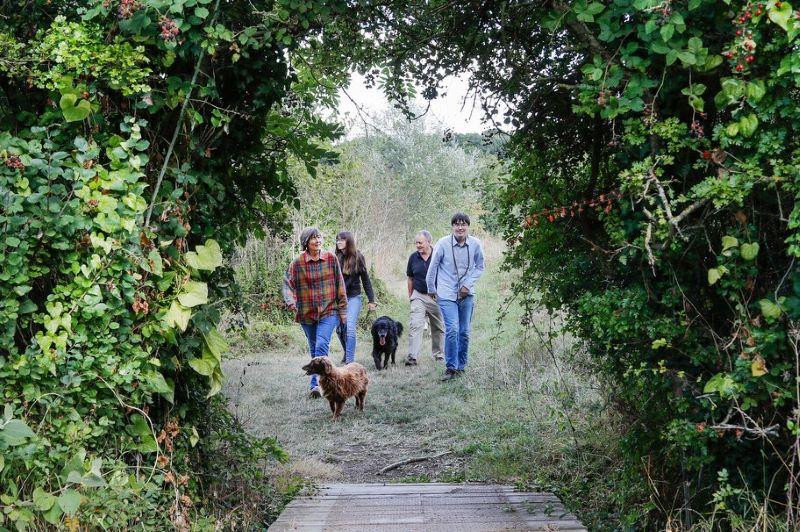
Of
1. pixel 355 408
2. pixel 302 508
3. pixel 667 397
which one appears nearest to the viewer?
pixel 667 397

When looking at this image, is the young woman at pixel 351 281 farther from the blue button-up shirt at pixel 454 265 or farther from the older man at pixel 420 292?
the blue button-up shirt at pixel 454 265

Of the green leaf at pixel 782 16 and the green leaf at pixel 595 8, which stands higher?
the green leaf at pixel 595 8

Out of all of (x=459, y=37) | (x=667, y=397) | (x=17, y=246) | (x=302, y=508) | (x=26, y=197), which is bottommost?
(x=302, y=508)

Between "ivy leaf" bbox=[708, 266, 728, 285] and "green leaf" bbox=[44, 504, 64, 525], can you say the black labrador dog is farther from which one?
"green leaf" bbox=[44, 504, 64, 525]

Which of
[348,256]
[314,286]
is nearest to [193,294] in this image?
[314,286]

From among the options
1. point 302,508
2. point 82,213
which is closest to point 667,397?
point 302,508

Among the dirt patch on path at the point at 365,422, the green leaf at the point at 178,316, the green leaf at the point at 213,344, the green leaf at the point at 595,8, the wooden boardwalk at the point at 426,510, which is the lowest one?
the dirt patch on path at the point at 365,422

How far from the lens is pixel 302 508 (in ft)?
14.4

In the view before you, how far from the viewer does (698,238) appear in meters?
3.26

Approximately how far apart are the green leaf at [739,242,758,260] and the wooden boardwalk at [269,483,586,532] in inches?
72.0

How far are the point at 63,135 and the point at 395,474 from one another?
399 centimetres

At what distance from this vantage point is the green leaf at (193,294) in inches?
132

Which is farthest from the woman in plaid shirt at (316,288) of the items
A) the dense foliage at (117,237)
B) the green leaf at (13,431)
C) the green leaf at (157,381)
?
the green leaf at (13,431)

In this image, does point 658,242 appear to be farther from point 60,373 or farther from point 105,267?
point 60,373
